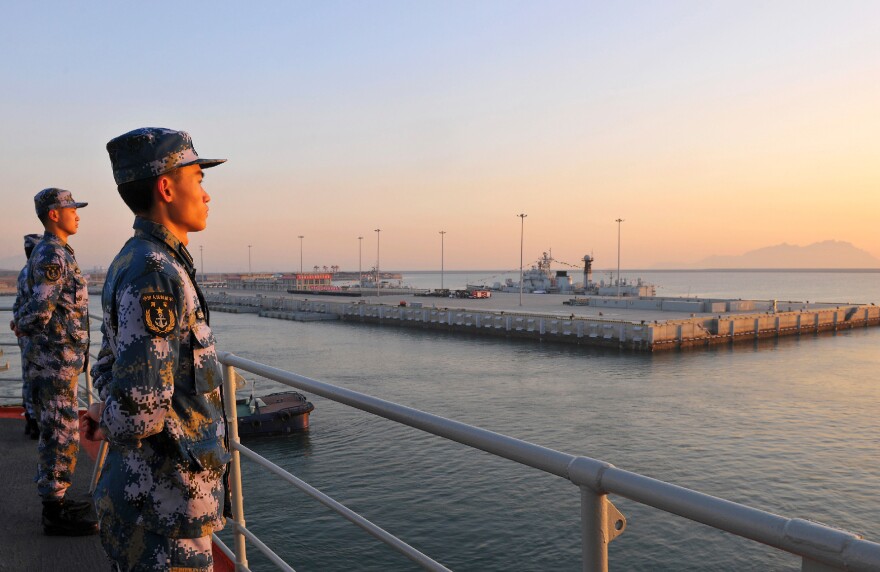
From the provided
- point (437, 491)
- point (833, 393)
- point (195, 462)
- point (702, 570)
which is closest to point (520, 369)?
point (833, 393)

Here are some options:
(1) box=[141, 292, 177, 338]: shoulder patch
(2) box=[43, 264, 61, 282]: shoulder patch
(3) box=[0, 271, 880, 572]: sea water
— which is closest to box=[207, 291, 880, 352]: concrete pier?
(3) box=[0, 271, 880, 572]: sea water

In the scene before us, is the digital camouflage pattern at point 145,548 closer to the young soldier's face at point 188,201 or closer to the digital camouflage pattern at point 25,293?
the young soldier's face at point 188,201

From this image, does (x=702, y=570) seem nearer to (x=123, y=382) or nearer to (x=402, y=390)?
(x=123, y=382)

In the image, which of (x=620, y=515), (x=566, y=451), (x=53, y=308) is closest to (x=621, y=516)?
(x=620, y=515)

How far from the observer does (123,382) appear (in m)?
1.73

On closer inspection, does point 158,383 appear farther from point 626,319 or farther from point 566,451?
point 626,319

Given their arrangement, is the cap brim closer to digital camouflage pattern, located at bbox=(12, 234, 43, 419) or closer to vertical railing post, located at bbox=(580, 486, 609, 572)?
vertical railing post, located at bbox=(580, 486, 609, 572)

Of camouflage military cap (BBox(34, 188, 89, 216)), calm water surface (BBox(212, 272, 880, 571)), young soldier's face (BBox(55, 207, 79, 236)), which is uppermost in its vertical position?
camouflage military cap (BBox(34, 188, 89, 216))

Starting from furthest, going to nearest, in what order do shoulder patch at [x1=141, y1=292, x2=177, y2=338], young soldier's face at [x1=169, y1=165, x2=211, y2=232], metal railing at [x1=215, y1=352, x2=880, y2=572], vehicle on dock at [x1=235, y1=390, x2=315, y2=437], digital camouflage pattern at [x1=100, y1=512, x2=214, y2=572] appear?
vehicle on dock at [x1=235, y1=390, x2=315, y2=437] → young soldier's face at [x1=169, y1=165, x2=211, y2=232] → digital camouflage pattern at [x1=100, y1=512, x2=214, y2=572] → shoulder patch at [x1=141, y1=292, x2=177, y2=338] → metal railing at [x1=215, y1=352, x2=880, y2=572]

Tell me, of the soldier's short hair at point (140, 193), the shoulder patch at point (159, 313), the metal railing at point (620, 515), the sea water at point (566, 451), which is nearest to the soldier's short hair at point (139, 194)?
the soldier's short hair at point (140, 193)

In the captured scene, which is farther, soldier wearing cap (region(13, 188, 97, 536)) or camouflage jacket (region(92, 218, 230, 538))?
soldier wearing cap (region(13, 188, 97, 536))

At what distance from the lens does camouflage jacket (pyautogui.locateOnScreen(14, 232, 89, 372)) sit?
3.95 m

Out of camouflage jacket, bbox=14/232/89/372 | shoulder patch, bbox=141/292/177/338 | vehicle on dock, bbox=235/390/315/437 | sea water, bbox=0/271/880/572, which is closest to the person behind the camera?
shoulder patch, bbox=141/292/177/338

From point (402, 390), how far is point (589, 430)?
10.7m
